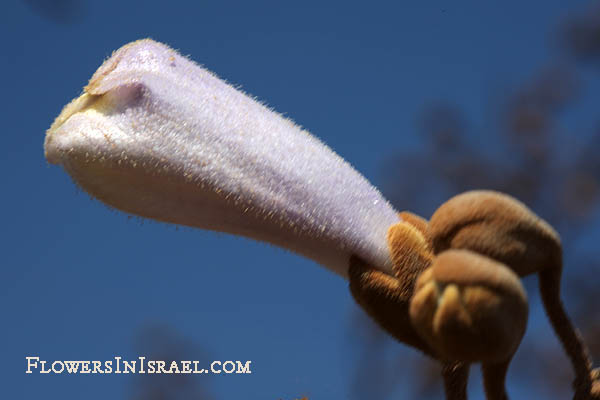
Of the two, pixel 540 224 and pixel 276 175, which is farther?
pixel 276 175

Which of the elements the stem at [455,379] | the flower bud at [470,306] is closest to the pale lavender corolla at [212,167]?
the stem at [455,379]

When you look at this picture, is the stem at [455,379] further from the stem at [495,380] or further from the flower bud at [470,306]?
the flower bud at [470,306]

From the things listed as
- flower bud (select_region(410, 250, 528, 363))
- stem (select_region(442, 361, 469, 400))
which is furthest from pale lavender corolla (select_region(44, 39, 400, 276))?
flower bud (select_region(410, 250, 528, 363))

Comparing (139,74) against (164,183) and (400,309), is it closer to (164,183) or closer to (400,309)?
(164,183)

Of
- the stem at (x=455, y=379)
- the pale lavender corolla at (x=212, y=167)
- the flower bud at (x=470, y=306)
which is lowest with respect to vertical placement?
the flower bud at (x=470, y=306)

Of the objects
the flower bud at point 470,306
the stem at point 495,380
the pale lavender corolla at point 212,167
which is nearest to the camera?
the flower bud at point 470,306

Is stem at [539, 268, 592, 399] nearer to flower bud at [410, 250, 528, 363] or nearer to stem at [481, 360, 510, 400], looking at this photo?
stem at [481, 360, 510, 400]

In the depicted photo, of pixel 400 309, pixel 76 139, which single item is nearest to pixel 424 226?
pixel 400 309

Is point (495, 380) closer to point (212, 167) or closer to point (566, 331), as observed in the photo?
point (566, 331)
